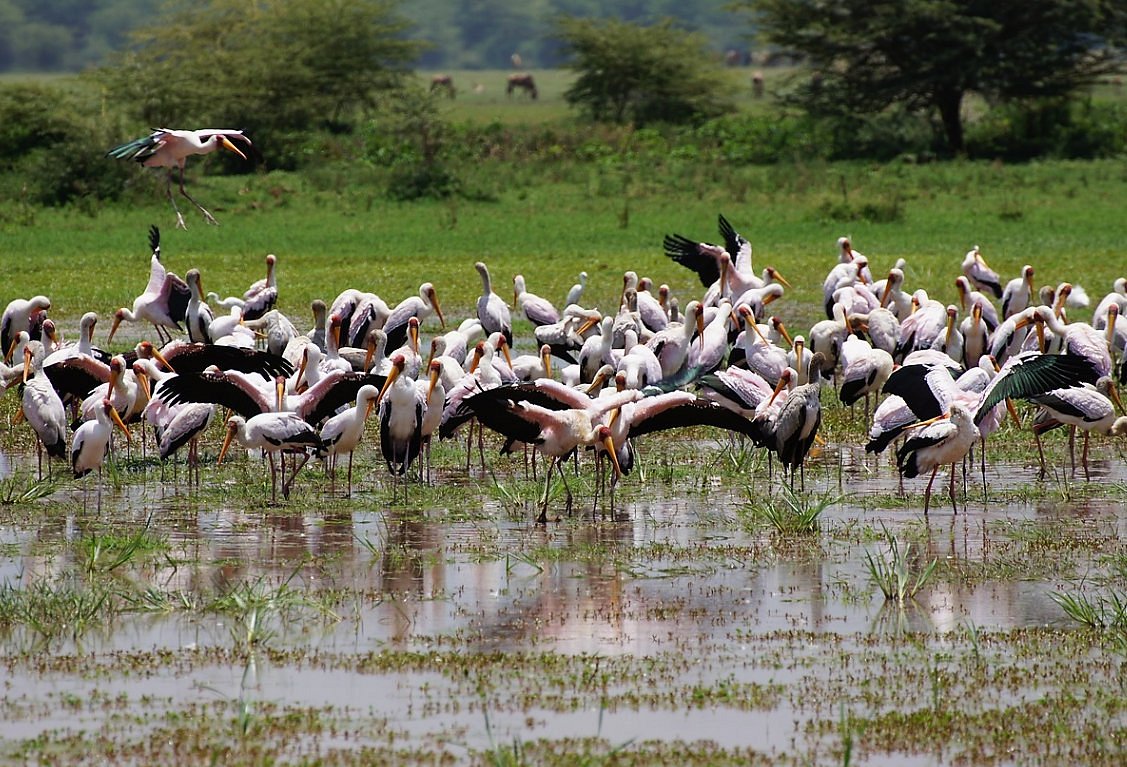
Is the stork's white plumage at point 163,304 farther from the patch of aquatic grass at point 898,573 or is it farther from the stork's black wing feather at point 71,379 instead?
the patch of aquatic grass at point 898,573

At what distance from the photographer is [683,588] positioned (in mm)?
7859

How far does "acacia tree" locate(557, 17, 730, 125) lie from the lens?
1485 inches

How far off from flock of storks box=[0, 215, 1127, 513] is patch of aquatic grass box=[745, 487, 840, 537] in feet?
2.08

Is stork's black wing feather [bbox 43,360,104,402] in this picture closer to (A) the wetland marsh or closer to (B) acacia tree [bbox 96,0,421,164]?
(A) the wetland marsh

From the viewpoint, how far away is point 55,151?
2734cm

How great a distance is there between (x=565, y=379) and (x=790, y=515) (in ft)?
10.7

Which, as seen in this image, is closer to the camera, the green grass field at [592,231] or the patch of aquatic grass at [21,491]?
the patch of aquatic grass at [21,491]

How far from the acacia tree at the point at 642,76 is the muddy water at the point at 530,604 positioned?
91.7 feet

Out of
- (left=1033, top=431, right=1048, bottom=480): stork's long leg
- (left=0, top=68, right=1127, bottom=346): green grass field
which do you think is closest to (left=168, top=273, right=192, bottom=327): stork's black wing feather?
(left=0, top=68, right=1127, bottom=346): green grass field

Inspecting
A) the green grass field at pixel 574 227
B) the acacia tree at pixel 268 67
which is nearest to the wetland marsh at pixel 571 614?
the green grass field at pixel 574 227

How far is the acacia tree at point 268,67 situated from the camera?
1258 inches

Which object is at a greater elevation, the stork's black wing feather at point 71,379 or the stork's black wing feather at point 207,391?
the stork's black wing feather at point 71,379

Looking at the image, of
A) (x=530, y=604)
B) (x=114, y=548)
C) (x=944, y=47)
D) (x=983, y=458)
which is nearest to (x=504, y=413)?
(x=530, y=604)

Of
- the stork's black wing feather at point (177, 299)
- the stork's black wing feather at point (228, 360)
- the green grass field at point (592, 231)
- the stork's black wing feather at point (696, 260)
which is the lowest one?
the stork's black wing feather at point (228, 360)
